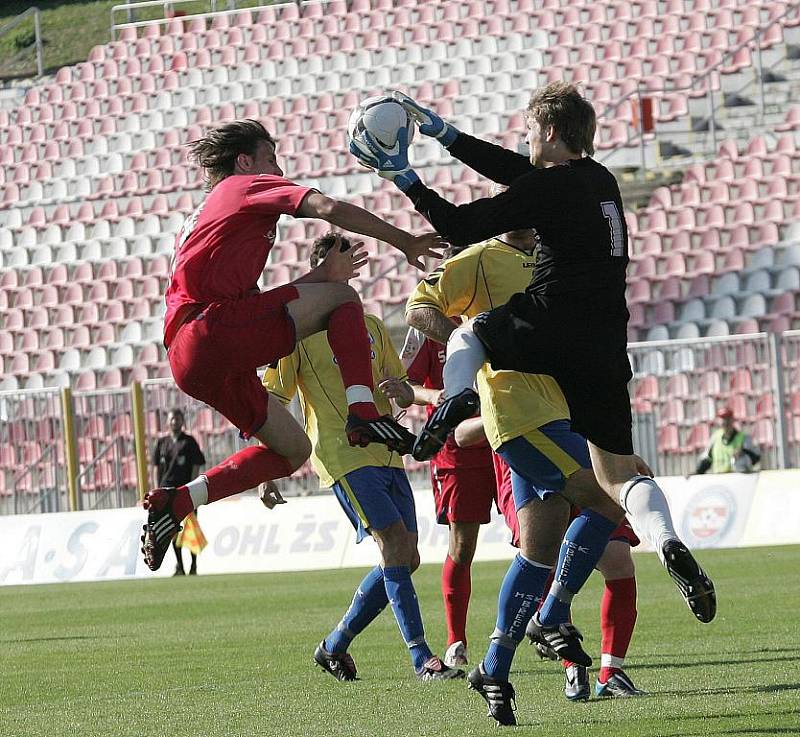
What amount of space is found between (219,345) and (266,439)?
0.82m

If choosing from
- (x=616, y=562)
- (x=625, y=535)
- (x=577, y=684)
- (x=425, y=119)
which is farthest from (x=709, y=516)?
(x=425, y=119)

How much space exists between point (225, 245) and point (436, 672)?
7.90ft

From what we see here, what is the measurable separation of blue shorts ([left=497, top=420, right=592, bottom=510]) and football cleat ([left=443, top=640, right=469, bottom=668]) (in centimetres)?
198

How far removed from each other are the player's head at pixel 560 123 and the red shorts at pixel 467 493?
3.13 meters

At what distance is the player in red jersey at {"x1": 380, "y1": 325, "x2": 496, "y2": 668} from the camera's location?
327 inches

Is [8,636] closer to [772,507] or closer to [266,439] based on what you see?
[266,439]

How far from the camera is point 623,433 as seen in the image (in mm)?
5730

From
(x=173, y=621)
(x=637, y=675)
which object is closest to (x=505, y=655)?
(x=637, y=675)

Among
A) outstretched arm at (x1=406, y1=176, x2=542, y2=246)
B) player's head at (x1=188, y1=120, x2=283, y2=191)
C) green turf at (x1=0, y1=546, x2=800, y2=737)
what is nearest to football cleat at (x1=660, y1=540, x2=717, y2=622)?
green turf at (x1=0, y1=546, x2=800, y2=737)

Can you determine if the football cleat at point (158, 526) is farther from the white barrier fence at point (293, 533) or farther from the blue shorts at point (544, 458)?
the white barrier fence at point (293, 533)

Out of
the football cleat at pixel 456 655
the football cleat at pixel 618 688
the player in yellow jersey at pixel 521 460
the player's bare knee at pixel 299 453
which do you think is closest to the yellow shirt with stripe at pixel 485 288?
the player in yellow jersey at pixel 521 460

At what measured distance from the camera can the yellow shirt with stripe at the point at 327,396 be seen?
795 cm

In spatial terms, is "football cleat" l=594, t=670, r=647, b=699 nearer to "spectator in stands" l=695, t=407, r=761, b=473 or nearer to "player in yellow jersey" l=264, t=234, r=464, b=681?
"player in yellow jersey" l=264, t=234, r=464, b=681

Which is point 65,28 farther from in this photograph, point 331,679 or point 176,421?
point 331,679
